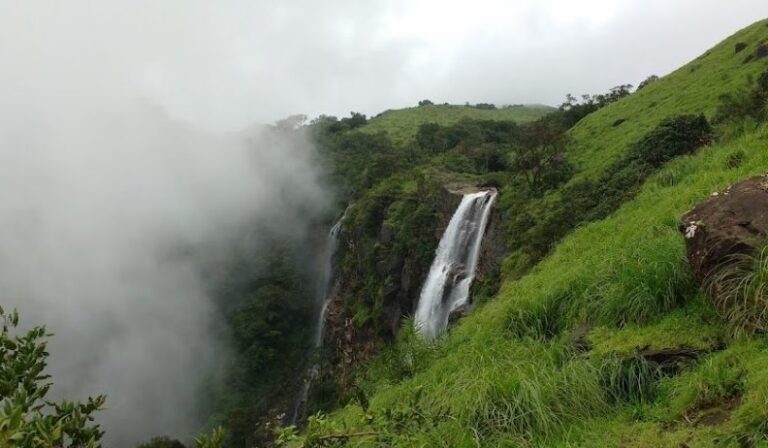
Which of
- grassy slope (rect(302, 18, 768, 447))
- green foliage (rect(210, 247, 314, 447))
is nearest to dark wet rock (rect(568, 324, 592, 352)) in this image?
grassy slope (rect(302, 18, 768, 447))

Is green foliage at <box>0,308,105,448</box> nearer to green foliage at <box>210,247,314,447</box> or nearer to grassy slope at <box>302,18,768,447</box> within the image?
grassy slope at <box>302,18,768,447</box>

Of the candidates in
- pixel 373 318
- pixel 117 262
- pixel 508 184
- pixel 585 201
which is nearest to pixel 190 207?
pixel 117 262

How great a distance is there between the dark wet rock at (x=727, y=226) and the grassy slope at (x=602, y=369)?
15.4 inches

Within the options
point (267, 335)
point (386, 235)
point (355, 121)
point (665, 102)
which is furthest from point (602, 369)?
point (355, 121)

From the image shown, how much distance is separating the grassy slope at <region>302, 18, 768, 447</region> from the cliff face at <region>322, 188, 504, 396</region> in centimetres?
1588

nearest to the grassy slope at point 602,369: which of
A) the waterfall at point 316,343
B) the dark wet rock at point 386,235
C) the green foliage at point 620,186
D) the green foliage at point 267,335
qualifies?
the green foliage at point 620,186

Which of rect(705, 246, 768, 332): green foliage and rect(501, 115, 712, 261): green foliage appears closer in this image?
rect(705, 246, 768, 332): green foliage

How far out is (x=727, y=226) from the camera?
242 inches

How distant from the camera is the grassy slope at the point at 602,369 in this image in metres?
4.71

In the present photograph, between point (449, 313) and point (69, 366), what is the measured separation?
80083mm

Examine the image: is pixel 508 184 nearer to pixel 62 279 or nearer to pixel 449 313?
pixel 449 313

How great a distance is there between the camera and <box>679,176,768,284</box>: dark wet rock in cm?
593

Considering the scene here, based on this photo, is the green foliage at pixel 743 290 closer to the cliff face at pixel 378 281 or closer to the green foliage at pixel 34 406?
the green foliage at pixel 34 406

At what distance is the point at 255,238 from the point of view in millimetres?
81562
